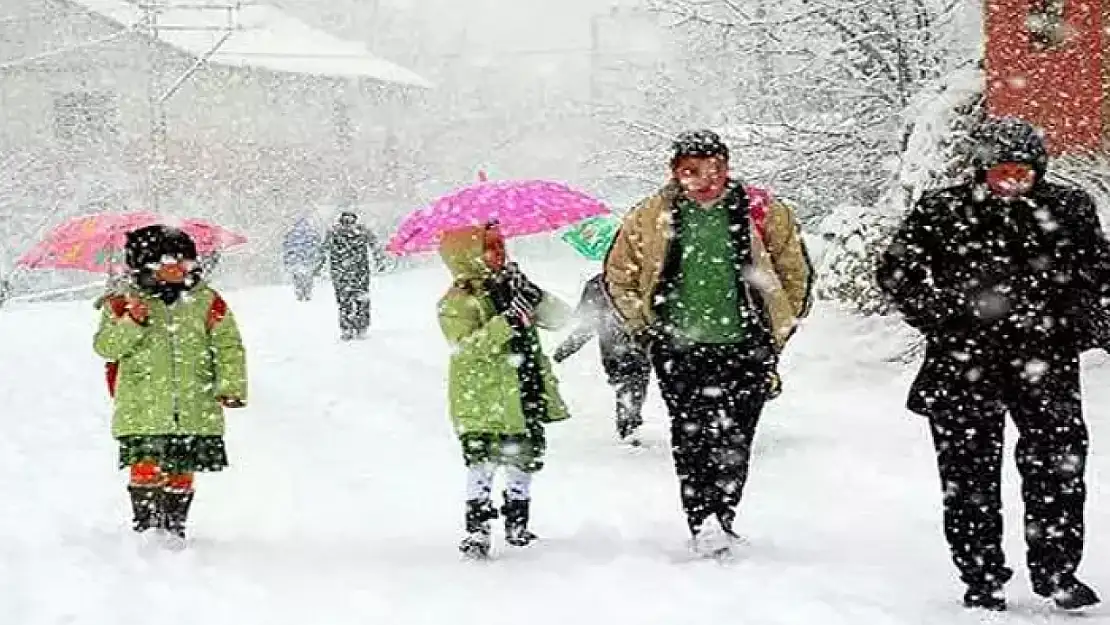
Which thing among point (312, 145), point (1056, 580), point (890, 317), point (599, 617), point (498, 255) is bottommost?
point (312, 145)

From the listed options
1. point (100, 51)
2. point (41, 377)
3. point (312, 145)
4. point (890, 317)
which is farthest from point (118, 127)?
point (890, 317)

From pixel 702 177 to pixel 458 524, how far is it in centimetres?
254

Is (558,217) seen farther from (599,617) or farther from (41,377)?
(41,377)

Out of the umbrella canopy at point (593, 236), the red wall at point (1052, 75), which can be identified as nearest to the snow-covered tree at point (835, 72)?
the red wall at point (1052, 75)

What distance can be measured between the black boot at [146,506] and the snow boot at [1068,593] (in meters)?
4.07

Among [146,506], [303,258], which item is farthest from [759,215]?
[303,258]

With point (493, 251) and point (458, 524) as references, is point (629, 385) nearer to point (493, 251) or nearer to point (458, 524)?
point (458, 524)

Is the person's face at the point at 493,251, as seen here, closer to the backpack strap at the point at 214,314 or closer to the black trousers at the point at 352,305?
the backpack strap at the point at 214,314

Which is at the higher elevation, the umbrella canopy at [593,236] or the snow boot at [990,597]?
the snow boot at [990,597]

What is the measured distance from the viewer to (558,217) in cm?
723

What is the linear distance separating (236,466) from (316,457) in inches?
22.8

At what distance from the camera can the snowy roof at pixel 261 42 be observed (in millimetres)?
42781

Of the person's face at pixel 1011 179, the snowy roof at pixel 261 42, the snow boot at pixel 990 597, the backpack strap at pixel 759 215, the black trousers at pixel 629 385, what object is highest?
the person's face at pixel 1011 179

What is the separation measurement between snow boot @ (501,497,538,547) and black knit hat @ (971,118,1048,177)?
2.75m
